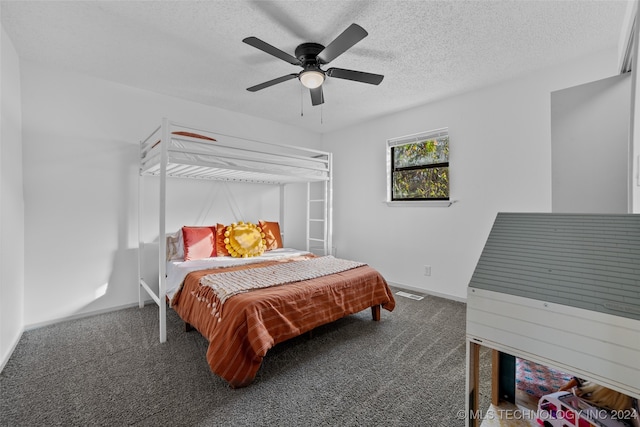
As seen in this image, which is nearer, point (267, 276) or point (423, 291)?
point (267, 276)

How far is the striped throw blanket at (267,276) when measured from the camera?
2.07m

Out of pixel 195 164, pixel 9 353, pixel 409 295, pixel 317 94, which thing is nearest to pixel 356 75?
pixel 317 94

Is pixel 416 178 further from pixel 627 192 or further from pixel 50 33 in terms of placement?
pixel 50 33

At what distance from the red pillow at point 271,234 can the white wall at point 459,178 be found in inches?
46.6

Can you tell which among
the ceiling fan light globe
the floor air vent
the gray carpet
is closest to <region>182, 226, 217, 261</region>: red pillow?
the gray carpet

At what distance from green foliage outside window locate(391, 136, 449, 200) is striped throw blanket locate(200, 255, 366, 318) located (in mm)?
1552

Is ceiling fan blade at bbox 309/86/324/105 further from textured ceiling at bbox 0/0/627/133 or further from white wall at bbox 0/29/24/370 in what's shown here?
white wall at bbox 0/29/24/370

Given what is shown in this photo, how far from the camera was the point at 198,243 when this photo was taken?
125 inches

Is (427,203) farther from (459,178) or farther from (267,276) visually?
(267,276)

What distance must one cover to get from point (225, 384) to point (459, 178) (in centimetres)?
316

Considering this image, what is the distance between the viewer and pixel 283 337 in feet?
6.42

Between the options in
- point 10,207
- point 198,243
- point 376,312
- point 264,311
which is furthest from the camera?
point 198,243

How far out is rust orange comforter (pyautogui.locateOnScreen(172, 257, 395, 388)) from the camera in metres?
1.74

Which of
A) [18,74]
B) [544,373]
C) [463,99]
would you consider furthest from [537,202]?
[18,74]
